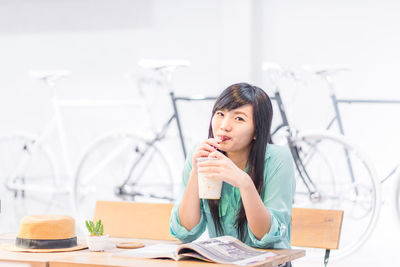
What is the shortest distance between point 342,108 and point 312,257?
1.15 meters

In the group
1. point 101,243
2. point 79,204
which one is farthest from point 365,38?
point 101,243

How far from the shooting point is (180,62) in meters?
4.22

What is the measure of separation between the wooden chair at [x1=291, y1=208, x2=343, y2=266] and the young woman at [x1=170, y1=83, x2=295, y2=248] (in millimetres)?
185

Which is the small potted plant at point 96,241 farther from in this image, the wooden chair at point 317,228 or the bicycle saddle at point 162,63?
the bicycle saddle at point 162,63

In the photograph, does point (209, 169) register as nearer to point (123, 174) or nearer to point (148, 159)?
point (148, 159)

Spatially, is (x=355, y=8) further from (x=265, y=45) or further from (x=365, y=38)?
(x=265, y=45)

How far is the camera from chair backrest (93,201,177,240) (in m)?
2.45

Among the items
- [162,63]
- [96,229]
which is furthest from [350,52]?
[96,229]

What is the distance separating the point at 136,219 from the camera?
251cm

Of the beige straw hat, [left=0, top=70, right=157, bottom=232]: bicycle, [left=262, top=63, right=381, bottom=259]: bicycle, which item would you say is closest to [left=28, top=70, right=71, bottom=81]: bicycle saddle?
[left=0, top=70, right=157, bottom=232]: bicycle

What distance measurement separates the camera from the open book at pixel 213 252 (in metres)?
1.65

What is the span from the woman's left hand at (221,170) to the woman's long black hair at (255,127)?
21cm

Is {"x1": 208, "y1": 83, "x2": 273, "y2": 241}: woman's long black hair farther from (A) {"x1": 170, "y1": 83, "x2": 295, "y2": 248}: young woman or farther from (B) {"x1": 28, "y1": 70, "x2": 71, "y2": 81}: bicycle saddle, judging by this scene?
(B) {"x1": 28, "y1": 70, "x2": 71, "y2": 81}: bicycle saddle

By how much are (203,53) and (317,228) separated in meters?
3.00
